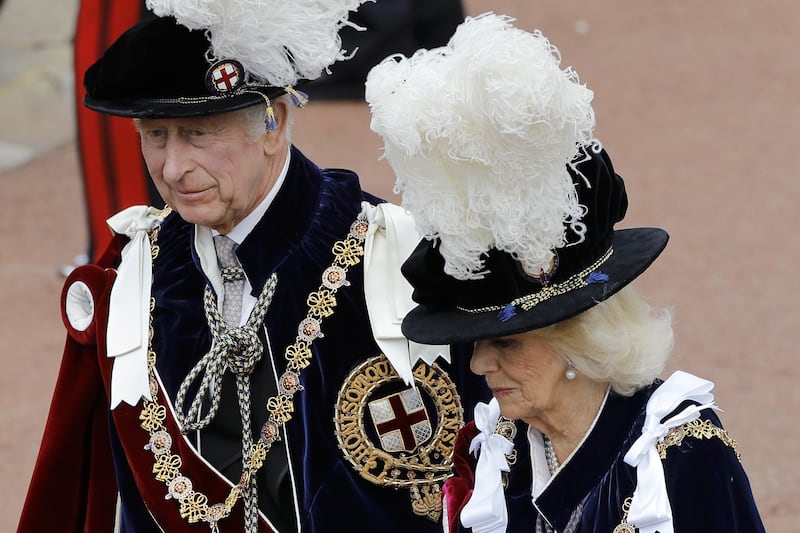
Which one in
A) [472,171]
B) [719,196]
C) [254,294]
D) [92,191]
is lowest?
[719,196]

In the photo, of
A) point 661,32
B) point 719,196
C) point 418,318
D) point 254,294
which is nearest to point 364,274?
point 254,294

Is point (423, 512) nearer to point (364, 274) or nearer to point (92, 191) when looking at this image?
point (364, 274)

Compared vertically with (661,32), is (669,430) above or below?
above

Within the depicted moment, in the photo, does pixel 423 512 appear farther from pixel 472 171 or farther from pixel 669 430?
pixel 472 171

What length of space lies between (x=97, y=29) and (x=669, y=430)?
3.46 m

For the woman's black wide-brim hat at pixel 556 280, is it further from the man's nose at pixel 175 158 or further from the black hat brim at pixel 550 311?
the man's nose at pixel 175 158

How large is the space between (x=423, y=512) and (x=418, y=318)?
67 centimetres

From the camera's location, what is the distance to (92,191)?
5852 mm

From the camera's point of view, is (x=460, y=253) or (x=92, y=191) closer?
(x=460, y=253)

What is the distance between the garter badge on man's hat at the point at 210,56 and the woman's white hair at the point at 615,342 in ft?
3.06

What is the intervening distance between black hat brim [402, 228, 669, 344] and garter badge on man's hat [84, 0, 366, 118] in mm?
728

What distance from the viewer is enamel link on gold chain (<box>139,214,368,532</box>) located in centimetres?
335

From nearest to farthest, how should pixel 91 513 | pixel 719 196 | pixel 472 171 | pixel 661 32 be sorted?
pixel 472 171, pixel 91 513, pixel 719 196, pixel 661 32

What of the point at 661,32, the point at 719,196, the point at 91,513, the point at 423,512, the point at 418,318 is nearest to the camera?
the point at 418,318
